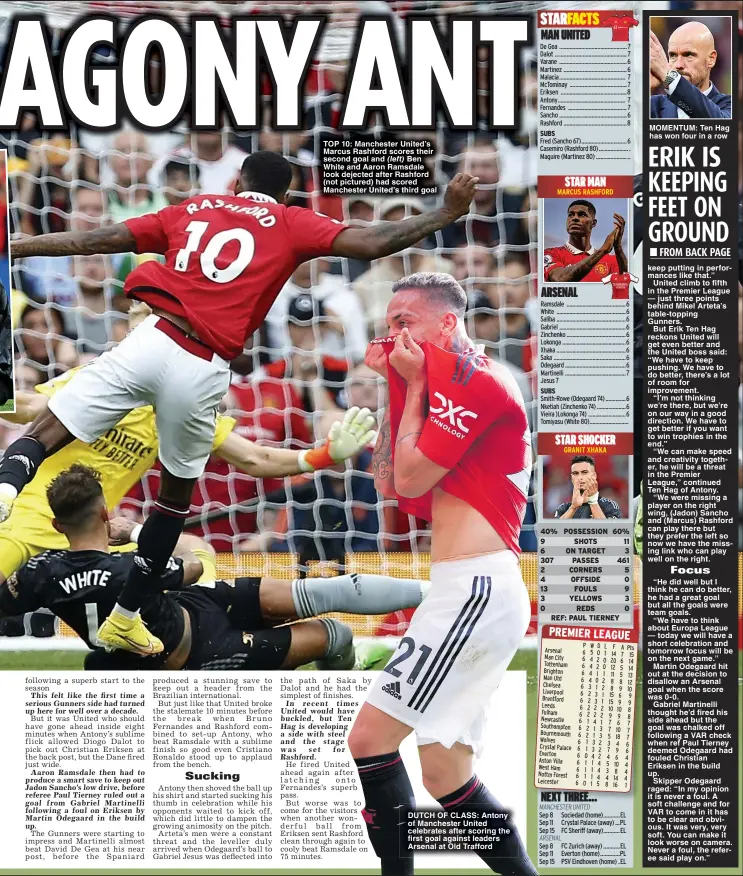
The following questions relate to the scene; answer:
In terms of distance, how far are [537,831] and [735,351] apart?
1.79m

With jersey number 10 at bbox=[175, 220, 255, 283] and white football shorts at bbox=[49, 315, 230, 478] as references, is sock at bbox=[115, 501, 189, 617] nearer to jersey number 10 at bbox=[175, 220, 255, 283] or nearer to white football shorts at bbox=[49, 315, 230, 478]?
white football shorts at bbox=[49, 315, 230, 478]

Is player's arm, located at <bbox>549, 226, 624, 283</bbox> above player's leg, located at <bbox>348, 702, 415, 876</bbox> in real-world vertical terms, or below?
above

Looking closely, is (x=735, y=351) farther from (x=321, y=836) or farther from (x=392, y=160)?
(x=321, y=836)

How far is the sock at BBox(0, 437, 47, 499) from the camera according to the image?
3.88 m

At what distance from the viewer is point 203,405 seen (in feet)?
12.6

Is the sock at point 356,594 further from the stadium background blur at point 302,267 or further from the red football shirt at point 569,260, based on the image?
the red football shirt at point 569,260

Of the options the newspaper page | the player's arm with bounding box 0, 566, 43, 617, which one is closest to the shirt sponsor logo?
the newspaper page

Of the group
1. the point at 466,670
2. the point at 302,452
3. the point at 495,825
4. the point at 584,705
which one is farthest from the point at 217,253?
the point at 495,825

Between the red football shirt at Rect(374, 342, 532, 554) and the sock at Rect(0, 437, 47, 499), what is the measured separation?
1212mm

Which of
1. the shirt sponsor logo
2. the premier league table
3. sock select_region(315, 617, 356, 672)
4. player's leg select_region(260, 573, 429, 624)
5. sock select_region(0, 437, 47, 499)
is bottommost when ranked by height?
the premier league table

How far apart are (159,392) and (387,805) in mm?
1586

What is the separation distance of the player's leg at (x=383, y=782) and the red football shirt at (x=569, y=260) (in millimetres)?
1620

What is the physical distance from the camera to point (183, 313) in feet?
12.5

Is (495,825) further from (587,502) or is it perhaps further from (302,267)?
(302,267)
